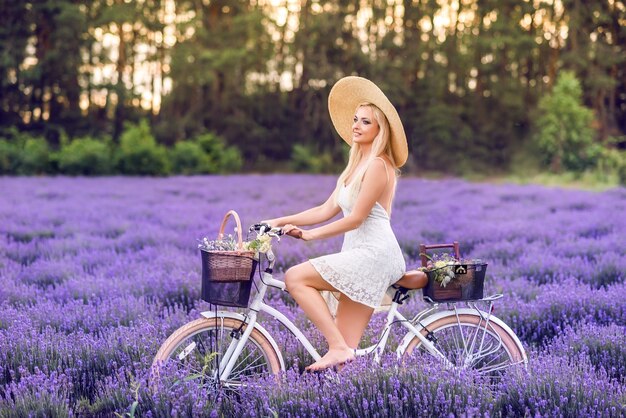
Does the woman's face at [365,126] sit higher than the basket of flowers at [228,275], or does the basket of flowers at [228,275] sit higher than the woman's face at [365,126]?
the woman's face at [365,126]

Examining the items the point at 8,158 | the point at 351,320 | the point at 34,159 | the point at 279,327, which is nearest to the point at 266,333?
the point at 351,320

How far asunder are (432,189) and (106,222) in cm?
1004

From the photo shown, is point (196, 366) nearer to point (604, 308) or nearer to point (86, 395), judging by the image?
point (86, 395)

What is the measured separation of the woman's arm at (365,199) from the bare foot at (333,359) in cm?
54

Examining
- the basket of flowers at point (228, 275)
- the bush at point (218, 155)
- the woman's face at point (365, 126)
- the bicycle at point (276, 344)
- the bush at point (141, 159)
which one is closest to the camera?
the basket of flowers at point (228, 275)

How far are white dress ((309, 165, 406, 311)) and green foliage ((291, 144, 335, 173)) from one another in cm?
2832

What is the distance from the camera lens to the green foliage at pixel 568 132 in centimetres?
2592

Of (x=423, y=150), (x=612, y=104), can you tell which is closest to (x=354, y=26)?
(x=423, y=150)

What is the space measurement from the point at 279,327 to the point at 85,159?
22.5 m

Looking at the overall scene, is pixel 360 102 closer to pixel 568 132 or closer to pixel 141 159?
pixel 141 159

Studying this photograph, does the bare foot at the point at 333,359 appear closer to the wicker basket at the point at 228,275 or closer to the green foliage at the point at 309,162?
the wicker basket at the point at 228,275

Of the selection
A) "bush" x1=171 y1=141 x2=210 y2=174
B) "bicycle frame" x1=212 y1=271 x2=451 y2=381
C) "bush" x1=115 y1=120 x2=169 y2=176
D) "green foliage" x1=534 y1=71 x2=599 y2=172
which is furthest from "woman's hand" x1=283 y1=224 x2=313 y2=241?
"bush" x1=171 y1=141 x2=210 y2=174

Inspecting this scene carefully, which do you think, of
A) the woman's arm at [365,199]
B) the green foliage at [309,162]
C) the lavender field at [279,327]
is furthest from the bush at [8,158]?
the woman's arm at [365,199]

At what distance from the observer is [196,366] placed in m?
3.47
